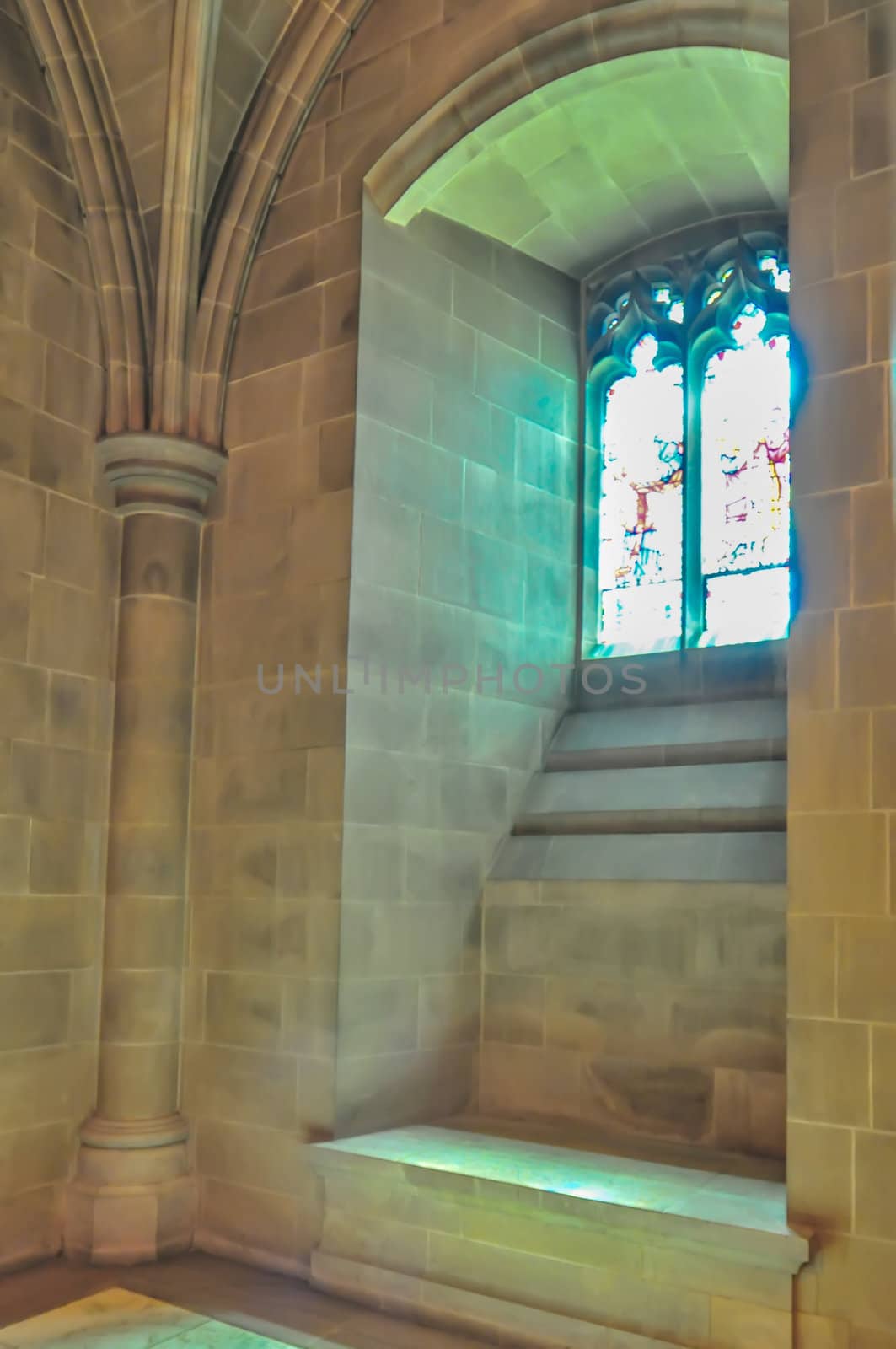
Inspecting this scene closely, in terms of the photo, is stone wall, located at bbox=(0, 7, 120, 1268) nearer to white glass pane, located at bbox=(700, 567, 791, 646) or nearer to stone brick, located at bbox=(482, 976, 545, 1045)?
stone brick, located at bbox=(482, 976, 545, 1045)

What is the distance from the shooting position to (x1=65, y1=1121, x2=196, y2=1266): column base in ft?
16.6

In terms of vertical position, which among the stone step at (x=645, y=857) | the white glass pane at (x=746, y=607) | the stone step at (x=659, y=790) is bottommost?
the stone step at (x=645, y=857)

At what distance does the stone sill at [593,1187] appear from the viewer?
379 cm

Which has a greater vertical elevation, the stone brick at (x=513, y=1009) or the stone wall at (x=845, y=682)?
the stone wall at (x=845, y=682)

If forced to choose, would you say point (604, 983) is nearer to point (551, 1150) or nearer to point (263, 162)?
point (551, 1150)

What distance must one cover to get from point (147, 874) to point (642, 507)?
290 centimetres

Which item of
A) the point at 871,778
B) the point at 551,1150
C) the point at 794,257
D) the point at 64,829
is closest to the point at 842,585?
the point at 871,778

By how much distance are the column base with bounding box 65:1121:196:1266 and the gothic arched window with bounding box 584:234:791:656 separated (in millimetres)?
2988

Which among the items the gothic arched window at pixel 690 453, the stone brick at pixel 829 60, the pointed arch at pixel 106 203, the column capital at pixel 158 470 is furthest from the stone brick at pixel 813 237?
the pointed arch at pixel 106 203

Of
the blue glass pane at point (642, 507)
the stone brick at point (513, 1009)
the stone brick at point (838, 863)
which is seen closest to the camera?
the stone brick at point (838, 863)

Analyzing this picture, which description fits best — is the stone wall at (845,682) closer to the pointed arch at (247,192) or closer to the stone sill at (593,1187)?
the stone sill at (593,1187)

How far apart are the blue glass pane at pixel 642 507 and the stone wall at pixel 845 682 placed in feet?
7.25

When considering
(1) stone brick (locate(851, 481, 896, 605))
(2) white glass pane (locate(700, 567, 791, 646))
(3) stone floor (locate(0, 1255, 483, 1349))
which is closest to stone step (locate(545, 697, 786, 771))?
(2) white glass pane (locate(700, 567, 791, 646))

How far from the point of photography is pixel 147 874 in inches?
213
